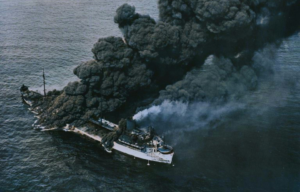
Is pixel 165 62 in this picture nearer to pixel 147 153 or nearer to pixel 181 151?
pixel 181 151

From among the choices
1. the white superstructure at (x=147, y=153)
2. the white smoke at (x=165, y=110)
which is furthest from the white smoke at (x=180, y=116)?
the white superstructure at (x=147, y=153)

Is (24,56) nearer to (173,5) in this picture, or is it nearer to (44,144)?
(44,144)

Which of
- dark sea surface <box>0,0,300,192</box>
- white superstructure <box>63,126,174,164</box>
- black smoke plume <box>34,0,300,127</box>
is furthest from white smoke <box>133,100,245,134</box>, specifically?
white superstructure <box>63,126,174,164</box>

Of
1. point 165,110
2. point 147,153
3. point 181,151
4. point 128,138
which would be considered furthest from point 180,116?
point 147,153

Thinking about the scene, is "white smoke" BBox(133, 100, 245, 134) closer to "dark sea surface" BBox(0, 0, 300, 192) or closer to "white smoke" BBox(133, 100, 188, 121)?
"white smoke" BBox(133, 100, 188, 121)

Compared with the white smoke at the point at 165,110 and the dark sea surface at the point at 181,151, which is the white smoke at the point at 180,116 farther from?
the dark sea surface at the point at 181,151

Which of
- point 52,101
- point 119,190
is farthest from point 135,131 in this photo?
point 52,101

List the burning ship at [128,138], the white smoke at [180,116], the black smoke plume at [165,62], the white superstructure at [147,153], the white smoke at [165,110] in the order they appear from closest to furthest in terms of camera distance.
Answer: the white superstructure at [147,153], the burning ship at [128,138], the white smoke at [165,110], the white smoke at [180,116], the black smoke plume at [165,62]

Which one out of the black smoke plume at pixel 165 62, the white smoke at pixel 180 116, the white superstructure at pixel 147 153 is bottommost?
the white superstructure at pixel 147 153
